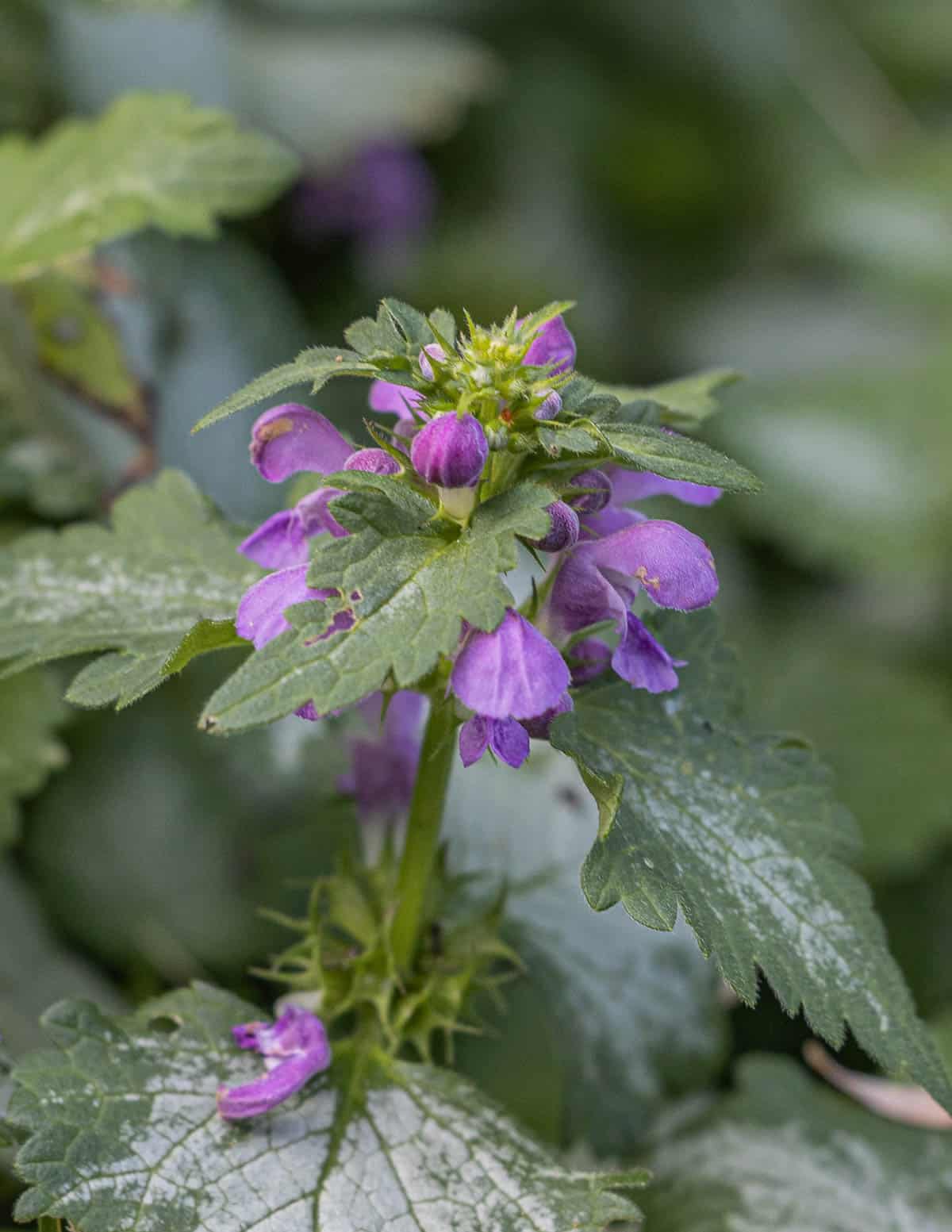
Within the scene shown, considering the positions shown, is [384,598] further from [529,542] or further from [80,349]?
[80,349]

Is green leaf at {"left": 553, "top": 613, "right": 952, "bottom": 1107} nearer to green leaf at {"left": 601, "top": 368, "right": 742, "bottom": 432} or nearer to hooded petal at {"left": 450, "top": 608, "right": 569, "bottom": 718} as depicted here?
hooded petal at {"left": 450, "top": 608, "right": 569, "bottom": 718}

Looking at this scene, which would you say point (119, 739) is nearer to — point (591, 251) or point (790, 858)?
point (790, 858)

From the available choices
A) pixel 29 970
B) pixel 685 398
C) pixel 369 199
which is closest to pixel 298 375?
pixel 685 398

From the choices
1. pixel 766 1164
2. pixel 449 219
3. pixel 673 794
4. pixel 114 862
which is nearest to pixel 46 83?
pixel 449 219

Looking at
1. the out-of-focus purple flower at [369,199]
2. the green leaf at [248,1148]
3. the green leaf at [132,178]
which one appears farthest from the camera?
the out-of-focus purple flower at [369,199]

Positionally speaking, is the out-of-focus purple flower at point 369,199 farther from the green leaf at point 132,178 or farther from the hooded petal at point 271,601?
the hooded petal at point 271,601

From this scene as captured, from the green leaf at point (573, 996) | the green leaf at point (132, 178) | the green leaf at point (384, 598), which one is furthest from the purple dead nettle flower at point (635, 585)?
the green leaf at point (132, 178)
